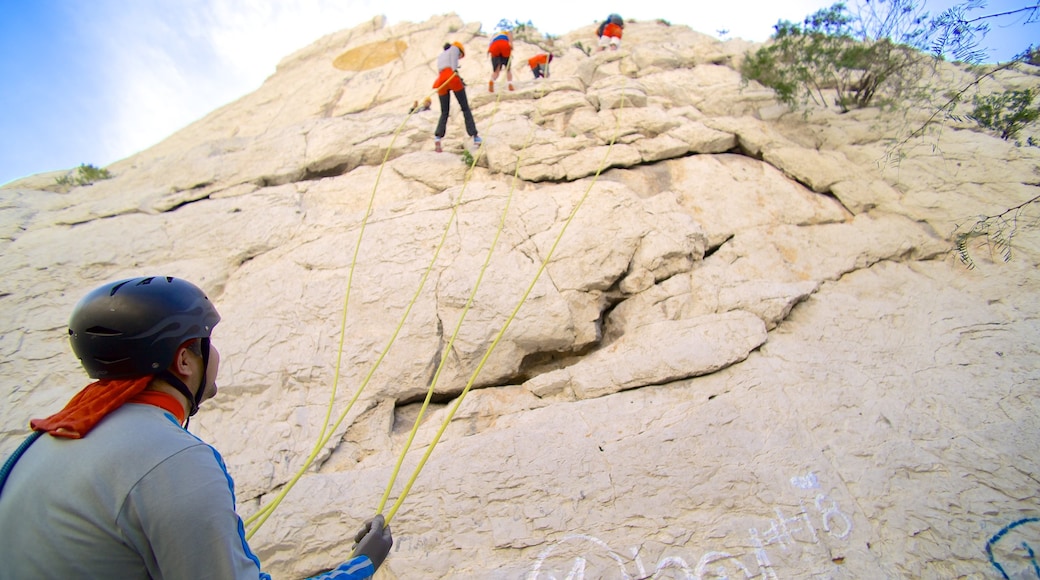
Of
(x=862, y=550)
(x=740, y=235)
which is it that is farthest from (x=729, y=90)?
(x=862, y=550)

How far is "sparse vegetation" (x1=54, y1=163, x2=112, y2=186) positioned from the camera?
803 cm

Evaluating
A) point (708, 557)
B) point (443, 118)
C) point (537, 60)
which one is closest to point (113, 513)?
point (708, 557)

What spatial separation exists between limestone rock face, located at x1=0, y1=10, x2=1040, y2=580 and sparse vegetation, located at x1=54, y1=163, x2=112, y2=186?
0.50m

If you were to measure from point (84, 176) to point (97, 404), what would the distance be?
9249 mm

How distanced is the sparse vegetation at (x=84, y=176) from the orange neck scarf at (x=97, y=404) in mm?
8907

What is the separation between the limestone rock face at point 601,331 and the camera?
3.00 m

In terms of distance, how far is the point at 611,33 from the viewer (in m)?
10.6

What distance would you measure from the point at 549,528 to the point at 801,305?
3134 mm

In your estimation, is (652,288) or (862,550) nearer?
(862,550)

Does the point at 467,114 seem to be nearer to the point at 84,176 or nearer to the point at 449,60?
the point at 449,60

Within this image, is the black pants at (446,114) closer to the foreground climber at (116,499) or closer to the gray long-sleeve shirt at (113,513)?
the foreground climber at (116,499)

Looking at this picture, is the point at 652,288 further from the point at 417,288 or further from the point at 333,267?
the point at 333,267

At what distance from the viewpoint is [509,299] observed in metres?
4.50

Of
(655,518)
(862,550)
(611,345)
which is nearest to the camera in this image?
(862,550)
